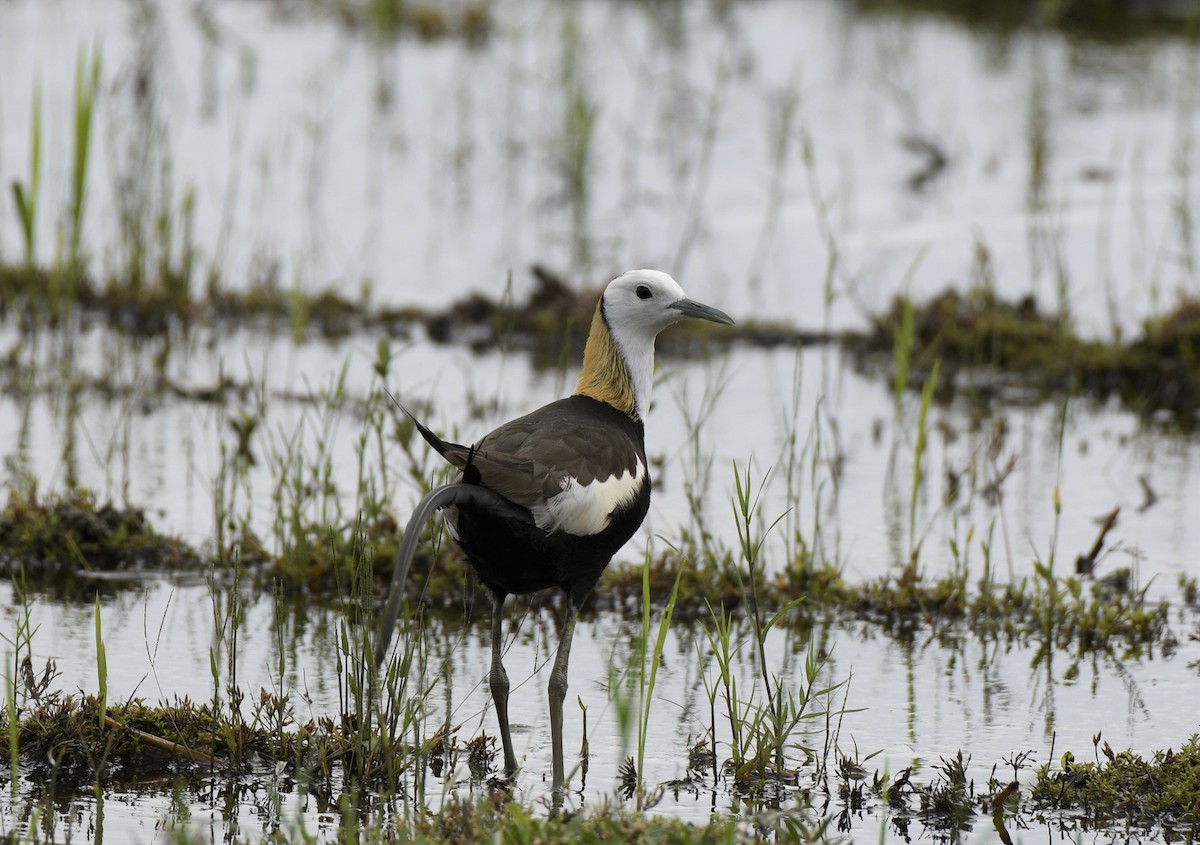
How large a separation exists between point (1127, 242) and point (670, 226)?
3201mm

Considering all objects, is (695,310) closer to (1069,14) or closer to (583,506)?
(583,506)

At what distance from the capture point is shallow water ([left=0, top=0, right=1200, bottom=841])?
5.70 meters

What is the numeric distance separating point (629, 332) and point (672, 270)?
5408 millimetres

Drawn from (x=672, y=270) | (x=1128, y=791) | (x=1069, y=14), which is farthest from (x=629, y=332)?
(x=1069, y=14)

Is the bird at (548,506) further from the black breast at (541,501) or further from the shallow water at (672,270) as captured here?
the shallow water at (672,270)

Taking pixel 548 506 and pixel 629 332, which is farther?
pixel 629 332

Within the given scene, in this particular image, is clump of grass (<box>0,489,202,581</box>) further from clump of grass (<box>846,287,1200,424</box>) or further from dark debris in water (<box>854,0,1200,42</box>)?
dark debris in water (<box>854,0,1200,42</box>)

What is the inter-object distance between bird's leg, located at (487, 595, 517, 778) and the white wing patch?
0.42 meters

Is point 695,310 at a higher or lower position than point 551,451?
higher

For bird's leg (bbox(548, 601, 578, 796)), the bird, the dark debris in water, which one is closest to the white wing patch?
the bird

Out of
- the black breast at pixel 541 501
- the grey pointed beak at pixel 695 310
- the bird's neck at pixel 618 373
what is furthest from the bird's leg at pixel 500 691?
the grey pointed beak at pixel 695 310

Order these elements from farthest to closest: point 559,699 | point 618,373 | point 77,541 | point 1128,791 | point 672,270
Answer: point 672,270, point 77,541, point 618,373, point 559,699, point 1128,791

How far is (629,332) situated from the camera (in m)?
5.74

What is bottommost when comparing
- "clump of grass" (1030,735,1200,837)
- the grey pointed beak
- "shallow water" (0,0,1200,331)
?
"clump of grass" (1030,735,1200,837)
